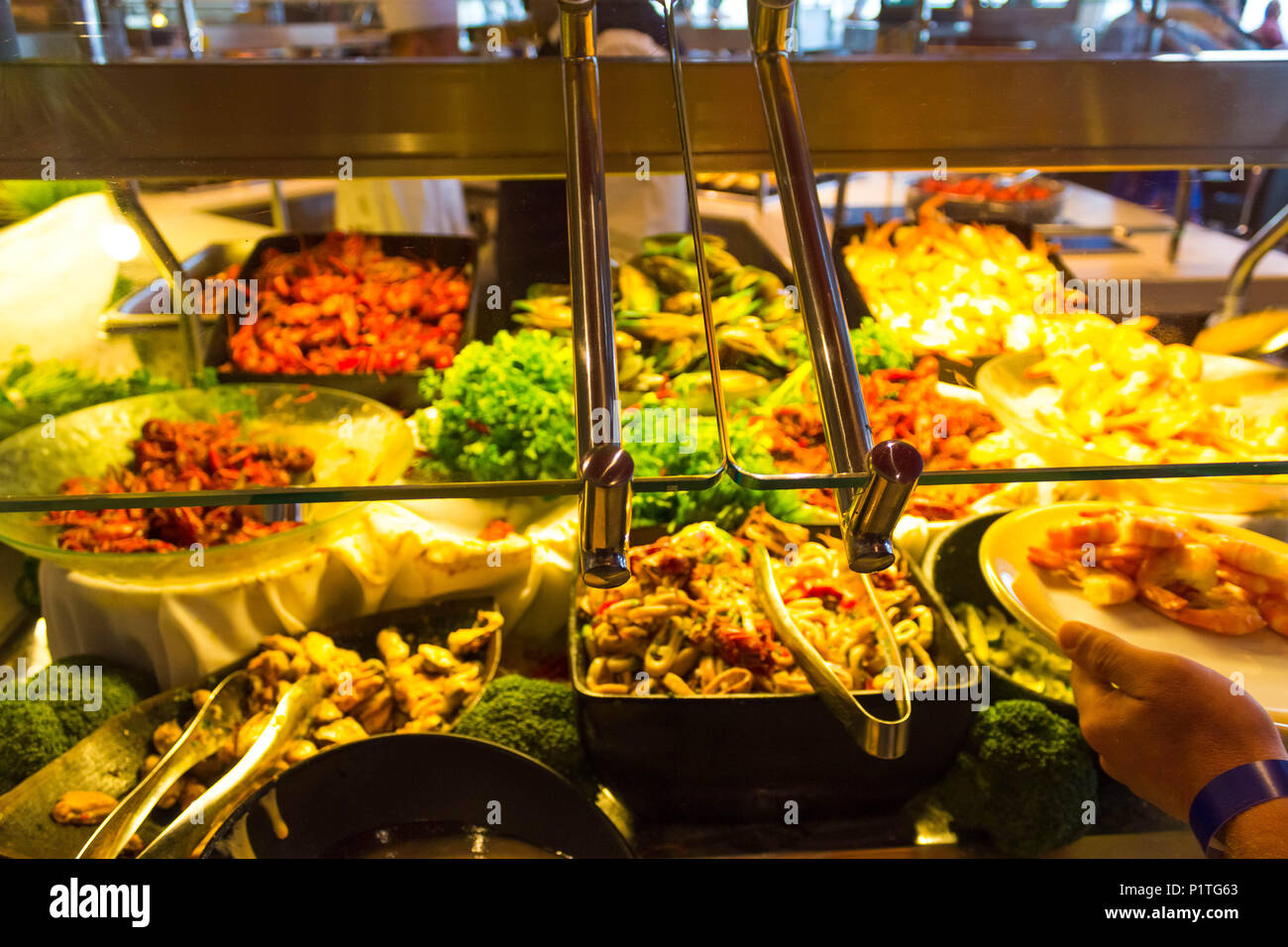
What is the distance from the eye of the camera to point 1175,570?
1195mm

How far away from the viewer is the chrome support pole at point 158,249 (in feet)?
3.89

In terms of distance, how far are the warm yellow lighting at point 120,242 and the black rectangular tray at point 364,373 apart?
0.47 feet

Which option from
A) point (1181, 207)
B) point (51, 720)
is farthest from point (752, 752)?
point (1181, 207)

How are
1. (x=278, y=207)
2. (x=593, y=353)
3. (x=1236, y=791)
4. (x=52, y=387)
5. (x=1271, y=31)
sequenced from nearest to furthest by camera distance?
(x=593, y=353), (x=1236, y=791), (x=52, y=387), (x=278, y=207), (x=1271, y=31)

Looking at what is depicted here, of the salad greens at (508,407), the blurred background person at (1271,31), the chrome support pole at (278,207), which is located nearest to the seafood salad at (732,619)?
the salad greens at (508,407)

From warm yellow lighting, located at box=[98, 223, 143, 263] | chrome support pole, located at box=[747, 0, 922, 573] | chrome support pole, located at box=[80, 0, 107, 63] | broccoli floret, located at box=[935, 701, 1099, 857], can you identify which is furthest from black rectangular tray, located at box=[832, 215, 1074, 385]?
chrome support pole, located at box=[80, 0, 107, 63]

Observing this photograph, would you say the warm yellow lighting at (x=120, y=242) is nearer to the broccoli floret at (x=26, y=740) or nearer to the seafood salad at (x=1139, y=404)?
the broccoli floret at (x=26, y=740)

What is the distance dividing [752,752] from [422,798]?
0.45m

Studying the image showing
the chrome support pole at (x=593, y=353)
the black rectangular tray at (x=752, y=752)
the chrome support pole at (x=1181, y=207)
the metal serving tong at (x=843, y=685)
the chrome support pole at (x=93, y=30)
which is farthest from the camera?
the chrome support pole at (x=1181, y=207)

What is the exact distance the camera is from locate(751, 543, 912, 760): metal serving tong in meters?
0.98

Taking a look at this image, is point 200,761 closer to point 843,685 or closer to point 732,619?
point 732,619

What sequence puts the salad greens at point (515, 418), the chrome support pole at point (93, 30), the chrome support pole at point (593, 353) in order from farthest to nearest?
the chrome support pole at point (93, 30) → the salad greens at point (515, 418) → the chrome support pole at point (593, 353)
